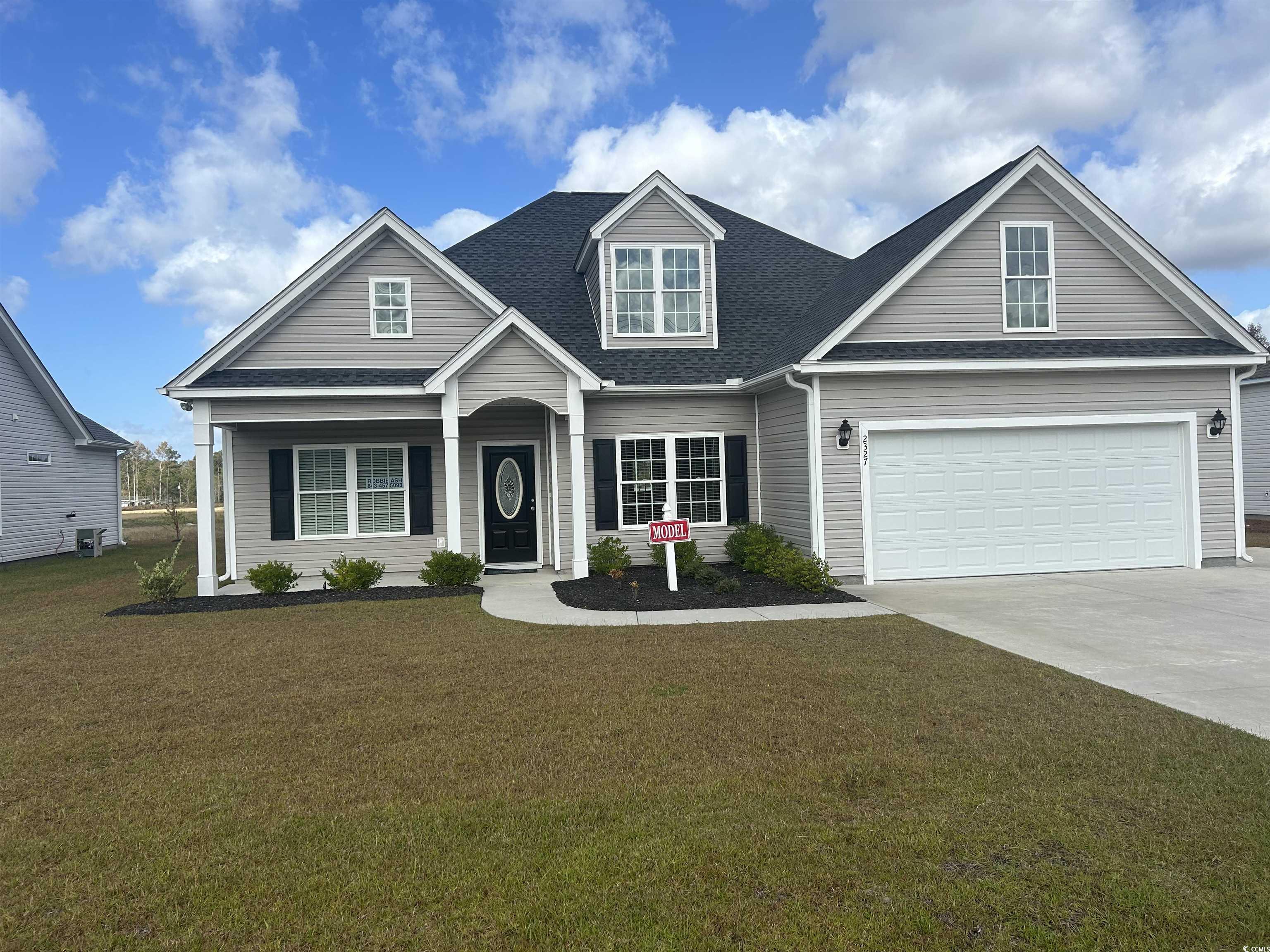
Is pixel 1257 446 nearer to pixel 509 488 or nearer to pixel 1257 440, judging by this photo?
pixel 1257 440

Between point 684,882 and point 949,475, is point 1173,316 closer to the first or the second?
point 949,475

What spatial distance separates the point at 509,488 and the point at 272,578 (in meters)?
4.28

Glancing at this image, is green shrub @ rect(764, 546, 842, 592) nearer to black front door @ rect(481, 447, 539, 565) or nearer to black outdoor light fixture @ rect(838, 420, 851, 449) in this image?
black outdoor light fixture @ rect(838, 420, 851, 449)

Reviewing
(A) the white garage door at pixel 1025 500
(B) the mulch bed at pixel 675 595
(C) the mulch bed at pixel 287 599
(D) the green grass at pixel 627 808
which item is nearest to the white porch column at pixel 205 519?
(C) the mulch bed at pixel 287 599

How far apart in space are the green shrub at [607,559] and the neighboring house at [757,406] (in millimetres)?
240

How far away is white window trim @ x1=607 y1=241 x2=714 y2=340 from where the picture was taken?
1439 cm

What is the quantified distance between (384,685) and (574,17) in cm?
1321

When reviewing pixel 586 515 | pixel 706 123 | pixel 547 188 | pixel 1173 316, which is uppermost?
pixel 706 123

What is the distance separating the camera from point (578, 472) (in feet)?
40.9

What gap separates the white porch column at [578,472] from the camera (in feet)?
41.0

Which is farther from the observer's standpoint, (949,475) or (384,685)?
(949,475)

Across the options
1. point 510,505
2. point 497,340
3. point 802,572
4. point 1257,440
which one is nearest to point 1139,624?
point 802,572

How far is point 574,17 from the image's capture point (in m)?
14.9

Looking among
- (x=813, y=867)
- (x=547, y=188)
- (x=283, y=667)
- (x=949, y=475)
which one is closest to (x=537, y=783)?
(x=813, y=867)
